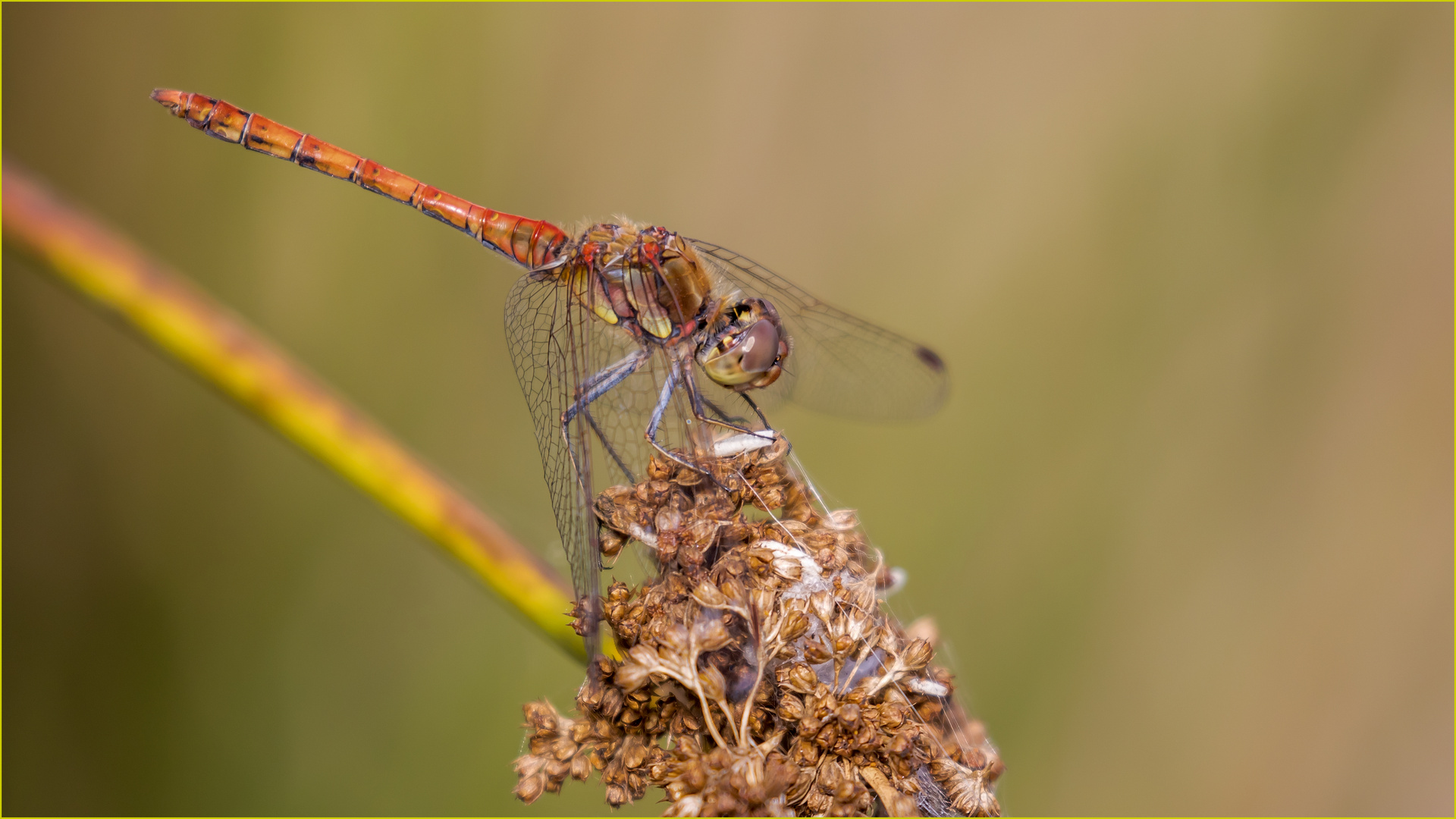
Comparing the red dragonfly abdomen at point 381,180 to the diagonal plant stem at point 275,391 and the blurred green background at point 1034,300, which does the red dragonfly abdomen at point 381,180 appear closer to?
the blurred green background at point 1034,300

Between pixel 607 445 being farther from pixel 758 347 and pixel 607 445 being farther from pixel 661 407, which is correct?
pixel 758 347

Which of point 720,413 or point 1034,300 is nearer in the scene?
point 720,413

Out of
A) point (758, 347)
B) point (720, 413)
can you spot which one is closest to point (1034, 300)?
point (758, 347)

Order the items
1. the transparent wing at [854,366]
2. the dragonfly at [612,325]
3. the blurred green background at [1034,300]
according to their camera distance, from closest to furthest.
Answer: the dragonfly at [612,325] < the blurred green background at [1034,300] < the transparent wing at [854,366]

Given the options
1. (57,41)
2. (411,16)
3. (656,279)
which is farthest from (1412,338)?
(57,41)

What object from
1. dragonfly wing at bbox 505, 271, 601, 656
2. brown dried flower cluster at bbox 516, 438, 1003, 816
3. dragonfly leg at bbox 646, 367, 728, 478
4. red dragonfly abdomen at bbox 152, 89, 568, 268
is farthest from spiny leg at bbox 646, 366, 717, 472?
red dragonfly abdomen at bbox 152, 89, 568, 268

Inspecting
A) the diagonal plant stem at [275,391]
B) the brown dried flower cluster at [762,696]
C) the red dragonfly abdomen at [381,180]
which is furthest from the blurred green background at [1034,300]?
the brown dried flower cluster at [762,696]

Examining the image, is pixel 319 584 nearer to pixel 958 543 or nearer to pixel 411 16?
pixel 411 16
